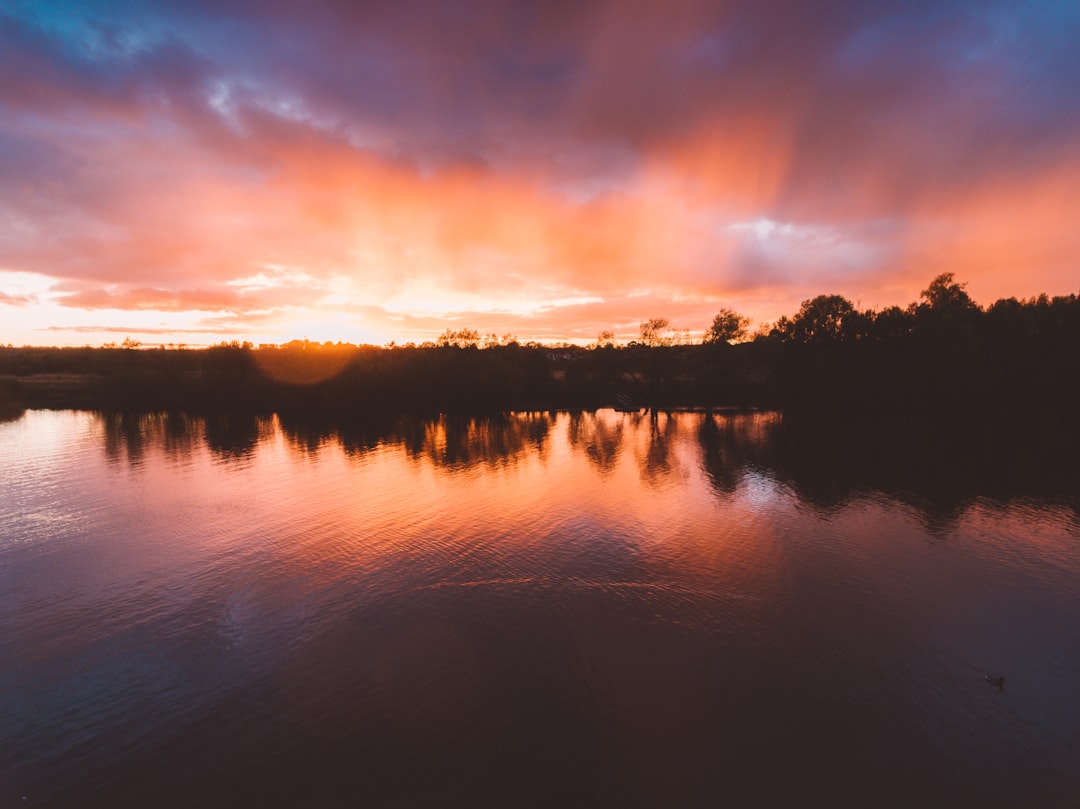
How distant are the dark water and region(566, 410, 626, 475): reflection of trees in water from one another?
21.0m

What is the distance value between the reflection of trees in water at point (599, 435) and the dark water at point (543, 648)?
20988 millimetres

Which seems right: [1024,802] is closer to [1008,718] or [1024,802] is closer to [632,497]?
[1008,718]

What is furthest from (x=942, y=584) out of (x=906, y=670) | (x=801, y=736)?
(x=801, y=736)

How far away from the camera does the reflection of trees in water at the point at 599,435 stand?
80.9 meters

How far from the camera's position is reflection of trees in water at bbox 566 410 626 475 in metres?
80.9

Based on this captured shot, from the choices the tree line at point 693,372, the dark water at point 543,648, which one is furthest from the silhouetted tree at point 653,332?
the dark water at point 543,648

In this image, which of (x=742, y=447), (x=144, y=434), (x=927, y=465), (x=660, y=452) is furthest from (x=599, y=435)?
(x=144, y=434)

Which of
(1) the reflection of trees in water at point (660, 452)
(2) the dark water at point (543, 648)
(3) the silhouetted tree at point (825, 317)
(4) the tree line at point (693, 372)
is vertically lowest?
(2) the dark water at point (543, 648)

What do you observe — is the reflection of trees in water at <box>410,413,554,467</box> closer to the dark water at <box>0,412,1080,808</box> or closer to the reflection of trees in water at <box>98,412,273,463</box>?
the dark water at <box>0,412,1080,808</box>

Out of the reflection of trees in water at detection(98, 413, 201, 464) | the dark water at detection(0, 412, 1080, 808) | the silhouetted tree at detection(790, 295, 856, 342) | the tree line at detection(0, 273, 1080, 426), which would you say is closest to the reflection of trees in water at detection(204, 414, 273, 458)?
the reflection of trees in water at detection(98, 413, 201, 464)

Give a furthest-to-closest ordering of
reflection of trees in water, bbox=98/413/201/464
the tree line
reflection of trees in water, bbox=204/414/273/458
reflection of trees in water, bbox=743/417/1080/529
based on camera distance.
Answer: the tree line, reflection of trees in water, bbox=204/414/273/458, reflection of trees in water, bbox=98/413/201/464, reflection of trees in water, bbox=743/417/1080/529

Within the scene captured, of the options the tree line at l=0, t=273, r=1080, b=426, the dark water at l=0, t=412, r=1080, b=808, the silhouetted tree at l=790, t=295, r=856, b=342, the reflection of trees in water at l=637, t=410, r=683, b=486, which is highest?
the silhouetted tree at l=790, t=295, r=856, b=342

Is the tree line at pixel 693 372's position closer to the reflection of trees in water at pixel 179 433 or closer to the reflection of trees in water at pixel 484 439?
the reflection of trees in water at pixel 179 433

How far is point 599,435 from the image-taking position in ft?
348
